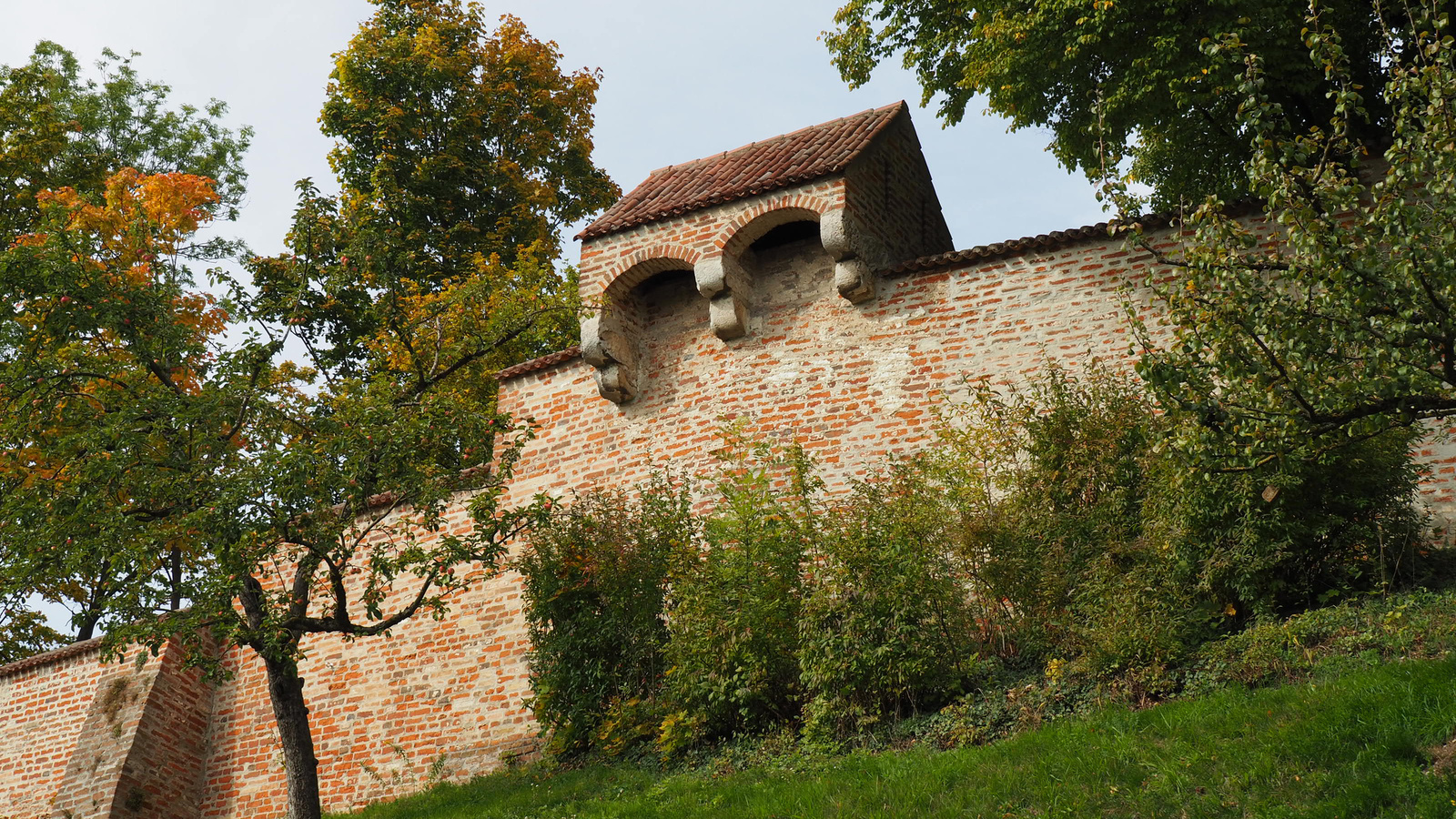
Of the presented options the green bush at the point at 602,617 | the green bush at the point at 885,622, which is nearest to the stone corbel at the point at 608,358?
the green bush at the point at 602,617

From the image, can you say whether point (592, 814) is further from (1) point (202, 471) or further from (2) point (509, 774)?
(1) point (202, 471)

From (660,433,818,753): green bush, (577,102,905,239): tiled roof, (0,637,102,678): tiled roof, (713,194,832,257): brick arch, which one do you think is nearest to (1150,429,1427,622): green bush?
(660,433,818,753): green bush

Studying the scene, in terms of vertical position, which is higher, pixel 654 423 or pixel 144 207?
pixel 144 207

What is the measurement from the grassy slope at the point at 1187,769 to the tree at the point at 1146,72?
4.01 m

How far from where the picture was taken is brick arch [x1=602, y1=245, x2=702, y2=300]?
12.4m

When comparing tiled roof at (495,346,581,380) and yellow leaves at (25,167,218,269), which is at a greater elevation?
yellow leaves at (25,167,218,269)

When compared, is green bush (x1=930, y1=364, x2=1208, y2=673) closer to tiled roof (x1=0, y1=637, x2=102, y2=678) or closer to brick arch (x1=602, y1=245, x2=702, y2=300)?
brick arch (x1=602, y1=245, x2=702, y2=300)

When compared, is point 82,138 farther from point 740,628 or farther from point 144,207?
point 740,628

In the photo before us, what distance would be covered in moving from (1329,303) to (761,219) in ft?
20.9

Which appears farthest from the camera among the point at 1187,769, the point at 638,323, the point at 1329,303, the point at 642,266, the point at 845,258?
the point at 638,323

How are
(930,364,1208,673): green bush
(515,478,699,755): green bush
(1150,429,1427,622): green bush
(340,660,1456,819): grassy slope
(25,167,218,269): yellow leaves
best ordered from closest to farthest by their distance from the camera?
(340,660,1456,819): grassy slope → (1150,429,1427,622): green bush → (930,364,1208,673): green bush → (515,478,699,755): green bush → (25,167,218,269): yellow leaves

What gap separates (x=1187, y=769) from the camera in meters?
6.58

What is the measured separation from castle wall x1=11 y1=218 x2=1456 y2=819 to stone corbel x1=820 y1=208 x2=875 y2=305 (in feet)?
0.71

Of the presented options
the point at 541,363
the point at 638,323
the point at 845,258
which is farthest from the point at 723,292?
the point at 541,363
